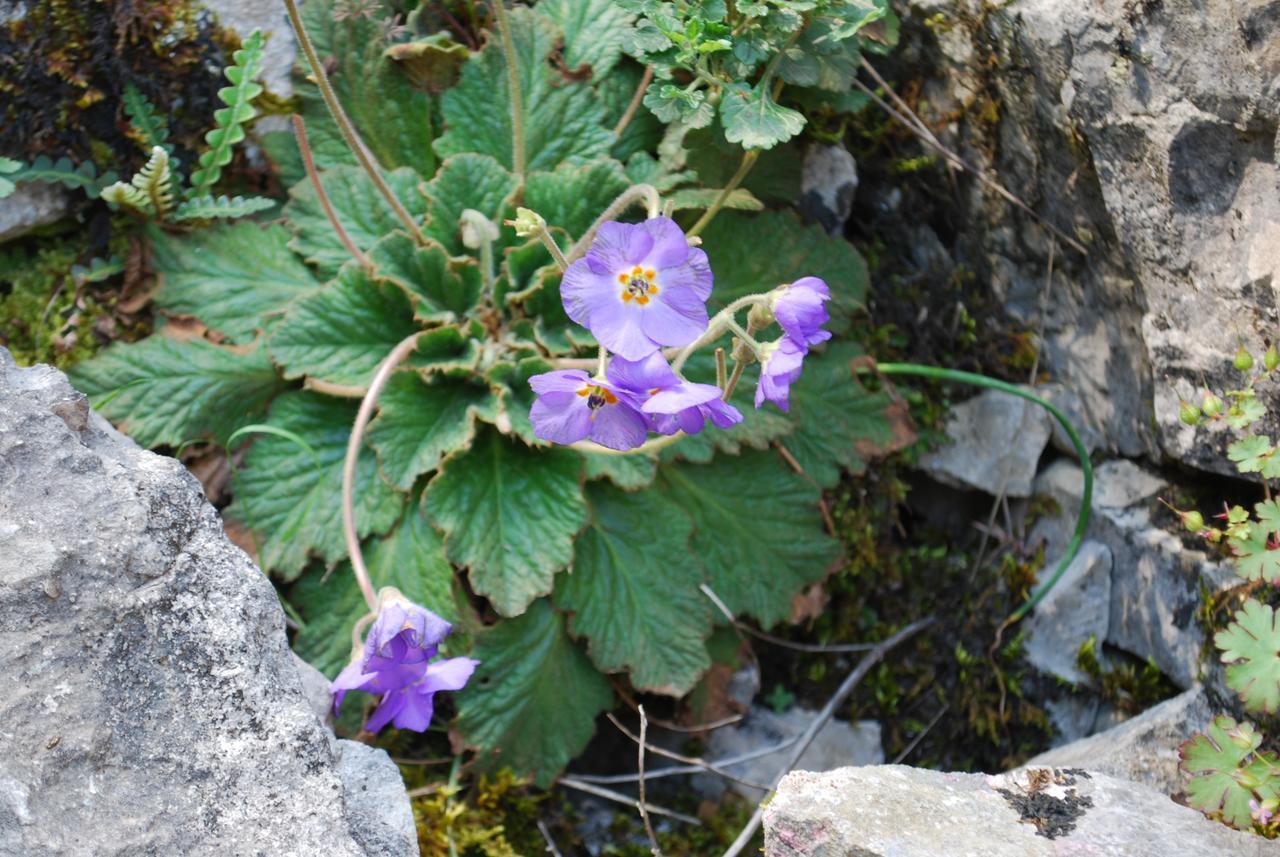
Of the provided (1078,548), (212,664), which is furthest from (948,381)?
(212,664)

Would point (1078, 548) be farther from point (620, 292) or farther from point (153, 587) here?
point (153, 587)

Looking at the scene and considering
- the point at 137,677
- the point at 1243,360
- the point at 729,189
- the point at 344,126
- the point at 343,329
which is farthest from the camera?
the point at 343,329

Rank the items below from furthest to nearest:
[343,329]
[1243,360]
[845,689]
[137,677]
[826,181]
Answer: [826,181] → [845,689] → [343,329] → [1243,360] → [137,677]

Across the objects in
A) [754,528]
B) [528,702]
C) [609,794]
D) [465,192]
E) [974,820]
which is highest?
[465,192]

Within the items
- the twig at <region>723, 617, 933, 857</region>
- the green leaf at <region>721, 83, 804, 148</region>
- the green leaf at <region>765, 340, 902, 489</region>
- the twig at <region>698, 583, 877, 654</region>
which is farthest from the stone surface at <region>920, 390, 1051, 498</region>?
the green leaf at <region>721, 83, 804, 148</region>

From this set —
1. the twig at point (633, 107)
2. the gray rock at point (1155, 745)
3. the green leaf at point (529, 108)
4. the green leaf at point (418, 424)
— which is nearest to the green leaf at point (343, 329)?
the green leaf at point (418, 424)

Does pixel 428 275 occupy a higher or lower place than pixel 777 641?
higher

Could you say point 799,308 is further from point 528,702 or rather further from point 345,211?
point 345,211

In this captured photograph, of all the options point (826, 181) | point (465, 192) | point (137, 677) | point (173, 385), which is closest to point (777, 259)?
point (826, 181)
